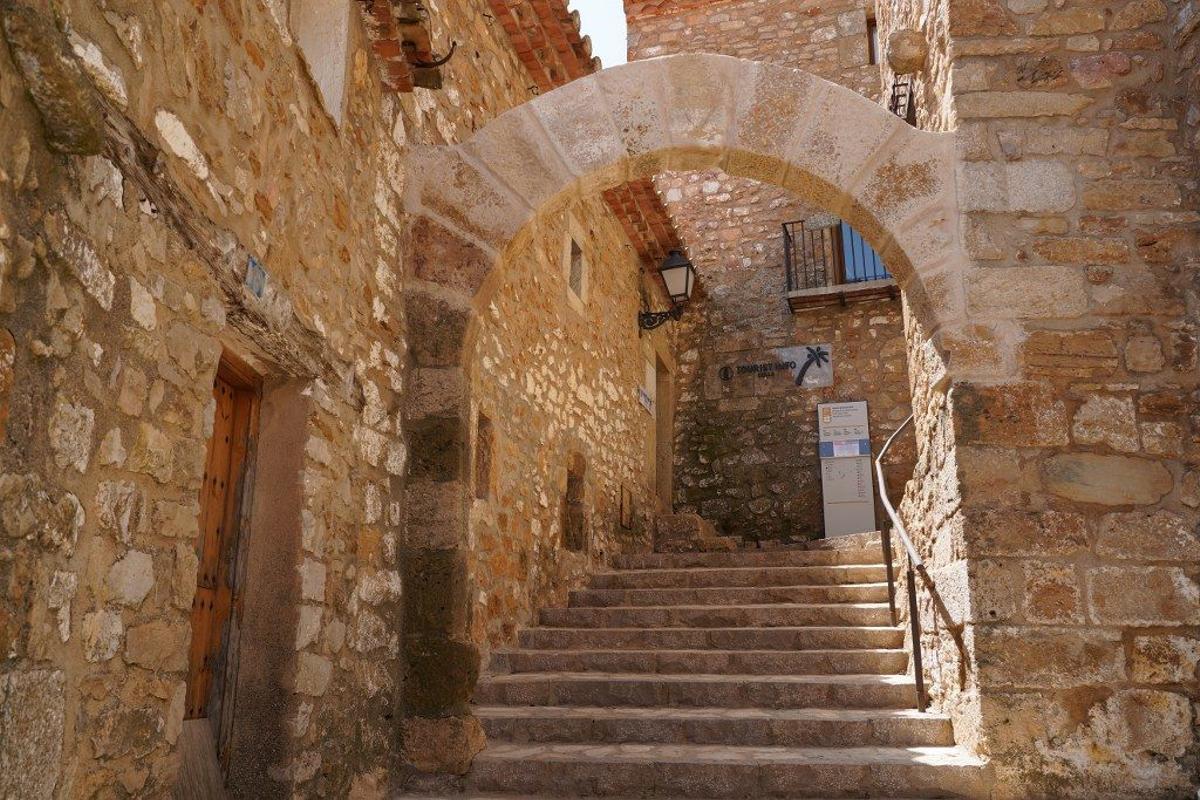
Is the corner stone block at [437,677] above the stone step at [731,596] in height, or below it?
below

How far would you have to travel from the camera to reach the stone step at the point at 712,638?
203 inches

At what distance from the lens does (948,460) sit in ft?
12.3

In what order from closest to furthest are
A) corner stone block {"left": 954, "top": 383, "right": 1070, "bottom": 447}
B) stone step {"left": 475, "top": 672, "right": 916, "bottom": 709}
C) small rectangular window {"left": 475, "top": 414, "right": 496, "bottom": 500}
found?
corner stone block {"left": 954, "top": 383, "right": 1070, "bottom": 447} → stone step {"left": 475, "top": 672, "right": 916, "bottom": 709} → small rectangular window {"left": 475, "top": 414, "right": 496, "bottom": 500}

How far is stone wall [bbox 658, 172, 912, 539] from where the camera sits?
382 inches

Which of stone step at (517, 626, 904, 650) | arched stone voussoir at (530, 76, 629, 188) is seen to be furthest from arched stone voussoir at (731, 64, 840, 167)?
stone step at (517, 626, 904, 650)

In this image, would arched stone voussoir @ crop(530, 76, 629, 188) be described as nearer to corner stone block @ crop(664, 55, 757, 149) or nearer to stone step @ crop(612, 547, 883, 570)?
corner stone block @ crop(664, 55, 757, 149)

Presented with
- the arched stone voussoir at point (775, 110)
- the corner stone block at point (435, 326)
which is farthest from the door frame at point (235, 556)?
the arched stone voussoir at point (775, 110)

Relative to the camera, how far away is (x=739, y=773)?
3654 mm

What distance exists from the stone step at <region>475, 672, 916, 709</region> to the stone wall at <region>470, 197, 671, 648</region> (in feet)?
1.45

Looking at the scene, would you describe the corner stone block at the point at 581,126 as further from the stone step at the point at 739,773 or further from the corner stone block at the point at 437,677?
the stone step at the point at 739,773

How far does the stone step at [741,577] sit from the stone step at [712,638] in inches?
31.2

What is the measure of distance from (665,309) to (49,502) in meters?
8.93

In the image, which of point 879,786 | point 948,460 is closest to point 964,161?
point 948,460

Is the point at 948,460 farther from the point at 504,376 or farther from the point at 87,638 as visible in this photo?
the point at 87,638
